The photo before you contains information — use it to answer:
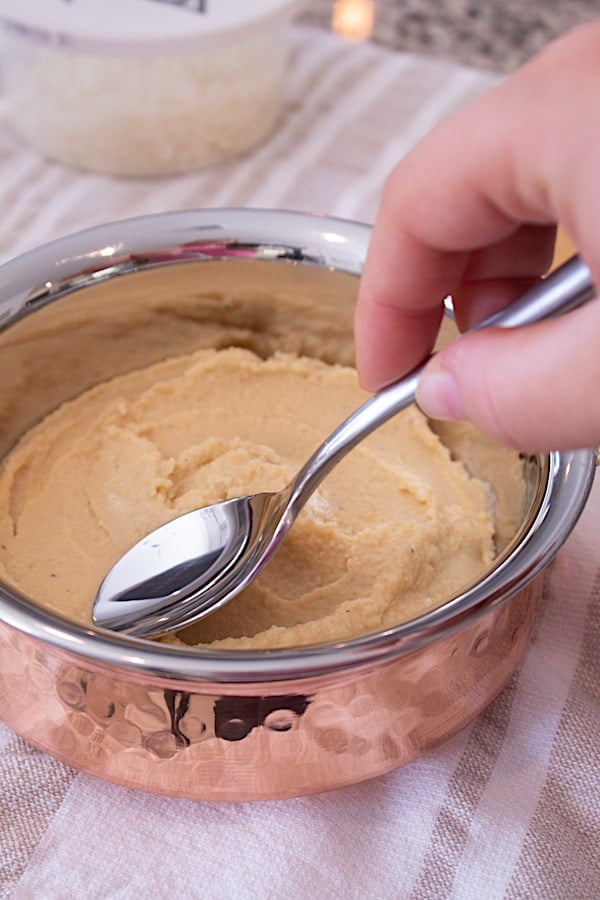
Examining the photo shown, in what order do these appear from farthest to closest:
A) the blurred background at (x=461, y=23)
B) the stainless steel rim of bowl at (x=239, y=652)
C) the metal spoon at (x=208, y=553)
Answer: the blurred background at (x=461, y=23) → the metal spoon at (x=208, y=553) → the stainless steel rim of bowl at (x=239, y=652)

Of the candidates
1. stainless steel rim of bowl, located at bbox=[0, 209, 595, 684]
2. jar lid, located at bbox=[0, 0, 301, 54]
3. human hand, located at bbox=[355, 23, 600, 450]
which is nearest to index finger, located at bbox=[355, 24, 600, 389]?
human hand, located at bbox=[355, 23, 600, 450]

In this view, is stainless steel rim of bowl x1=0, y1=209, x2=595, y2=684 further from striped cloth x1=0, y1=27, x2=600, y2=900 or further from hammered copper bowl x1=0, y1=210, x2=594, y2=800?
striped cloth x1=0, y1=27, x2=600, y2=900

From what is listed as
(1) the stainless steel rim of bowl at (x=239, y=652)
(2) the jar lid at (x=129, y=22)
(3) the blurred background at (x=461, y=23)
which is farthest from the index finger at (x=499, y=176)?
(3) the blurred background at (x=461, y=23)

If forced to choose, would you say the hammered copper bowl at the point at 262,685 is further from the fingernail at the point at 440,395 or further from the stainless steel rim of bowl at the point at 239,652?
the fingernail at the point at 440,395

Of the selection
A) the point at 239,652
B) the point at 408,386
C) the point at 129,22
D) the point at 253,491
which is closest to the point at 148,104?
the point at 129,22

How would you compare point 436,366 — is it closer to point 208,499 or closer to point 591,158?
point 591,158
